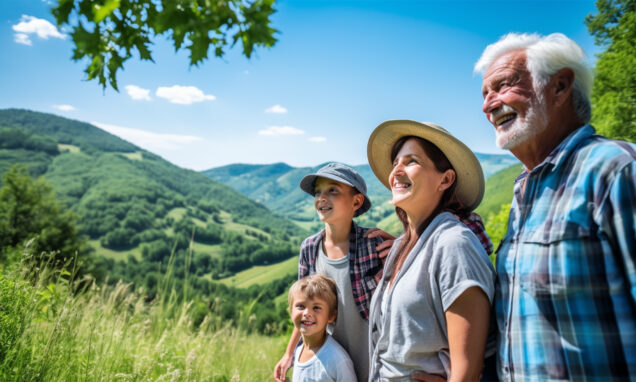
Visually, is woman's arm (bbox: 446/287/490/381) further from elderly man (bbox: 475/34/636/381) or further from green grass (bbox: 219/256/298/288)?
green grass (bbox: 219/256/298/288)

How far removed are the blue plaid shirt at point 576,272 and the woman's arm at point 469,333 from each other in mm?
84

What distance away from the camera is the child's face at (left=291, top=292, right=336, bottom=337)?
252 cm

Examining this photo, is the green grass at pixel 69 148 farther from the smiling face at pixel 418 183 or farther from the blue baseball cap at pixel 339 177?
the smiling face at pixel 418 183

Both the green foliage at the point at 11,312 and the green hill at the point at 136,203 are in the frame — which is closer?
the green foliage at the point at 11,312

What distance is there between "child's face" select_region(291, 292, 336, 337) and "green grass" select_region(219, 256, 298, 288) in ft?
319

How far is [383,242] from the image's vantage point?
2.61 metres

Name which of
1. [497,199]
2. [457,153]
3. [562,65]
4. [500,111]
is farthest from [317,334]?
[497,199]

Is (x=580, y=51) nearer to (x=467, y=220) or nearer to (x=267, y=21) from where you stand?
(x=467, y=220)

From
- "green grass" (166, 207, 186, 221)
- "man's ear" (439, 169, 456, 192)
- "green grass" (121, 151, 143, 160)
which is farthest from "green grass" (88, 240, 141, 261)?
"man's ear" (439, 169, 456, 192)

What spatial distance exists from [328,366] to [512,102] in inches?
73.4

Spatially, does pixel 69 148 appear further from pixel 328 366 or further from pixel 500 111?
pixel 500 111

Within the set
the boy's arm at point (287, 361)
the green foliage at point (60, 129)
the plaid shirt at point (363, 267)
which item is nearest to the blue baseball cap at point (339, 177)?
the plaid shirt at point (363, 267)

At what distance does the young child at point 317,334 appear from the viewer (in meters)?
2.40

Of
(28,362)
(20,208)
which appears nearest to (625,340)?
(28,362)
